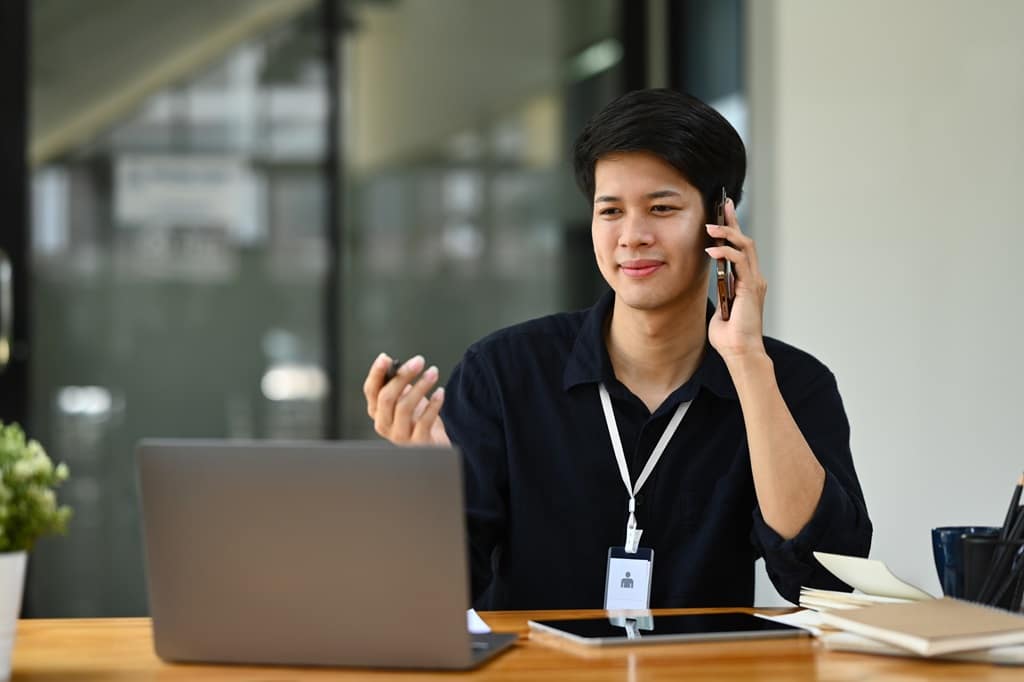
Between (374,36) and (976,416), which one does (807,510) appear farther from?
(374,36)

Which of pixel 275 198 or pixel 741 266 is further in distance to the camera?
pixel 275 198

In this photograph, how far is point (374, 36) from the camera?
4.25 metres

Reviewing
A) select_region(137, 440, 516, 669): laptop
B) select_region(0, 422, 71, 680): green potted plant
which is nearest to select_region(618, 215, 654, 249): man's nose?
select_region(137, 440, 516, 669): laptop

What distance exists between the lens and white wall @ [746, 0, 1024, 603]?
3104 millimetres

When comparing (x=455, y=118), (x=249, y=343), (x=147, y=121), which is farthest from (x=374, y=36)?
(x=249, y=343)

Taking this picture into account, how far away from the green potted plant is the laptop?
0.10m

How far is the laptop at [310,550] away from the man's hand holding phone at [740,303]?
76 centimetres

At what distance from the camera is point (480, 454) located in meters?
2.22

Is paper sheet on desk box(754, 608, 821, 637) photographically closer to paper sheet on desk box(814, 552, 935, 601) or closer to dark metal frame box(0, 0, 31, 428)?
paper sheet on desk box(814, 552, 935, 601)

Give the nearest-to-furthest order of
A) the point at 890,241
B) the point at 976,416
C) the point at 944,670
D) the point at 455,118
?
1. the point at 944,670
2. the point at 976,416
3. the point at 890,241
4. the point at 455,118

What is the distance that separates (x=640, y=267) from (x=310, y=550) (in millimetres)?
956

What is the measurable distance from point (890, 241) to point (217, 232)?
213 centimetres

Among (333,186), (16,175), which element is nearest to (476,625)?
(333,186)

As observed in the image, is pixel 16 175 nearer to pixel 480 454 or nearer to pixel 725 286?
pixel 480 454
